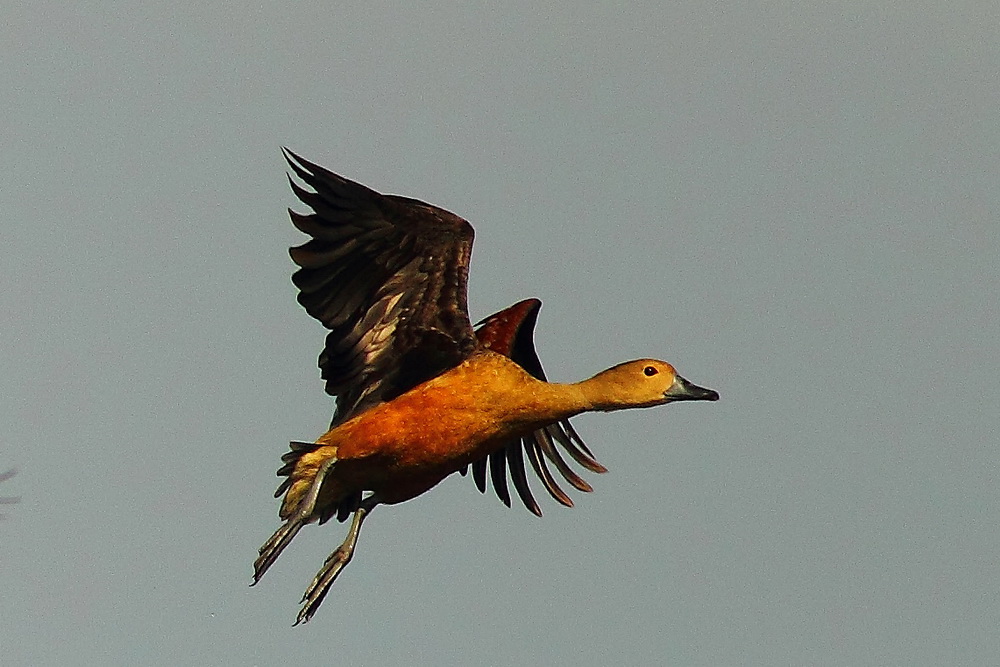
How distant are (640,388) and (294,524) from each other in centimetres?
259

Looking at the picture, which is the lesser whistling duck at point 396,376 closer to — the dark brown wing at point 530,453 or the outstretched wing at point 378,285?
the outstretched wing at point 378,285

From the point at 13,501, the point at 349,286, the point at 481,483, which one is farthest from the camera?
the point at 481,483

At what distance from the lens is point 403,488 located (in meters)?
14.0

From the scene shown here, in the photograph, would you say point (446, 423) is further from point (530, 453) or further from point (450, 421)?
point (530, 453)

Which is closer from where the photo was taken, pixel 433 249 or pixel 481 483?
pixel 433 249

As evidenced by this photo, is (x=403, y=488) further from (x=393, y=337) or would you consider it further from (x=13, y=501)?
(x=13, y=501)

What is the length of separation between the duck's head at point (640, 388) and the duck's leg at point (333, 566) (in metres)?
1.79

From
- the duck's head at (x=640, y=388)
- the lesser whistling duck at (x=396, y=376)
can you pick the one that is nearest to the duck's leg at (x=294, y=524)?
the lesser whistling duck at (x=396, y=376)

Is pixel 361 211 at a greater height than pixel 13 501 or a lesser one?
greater

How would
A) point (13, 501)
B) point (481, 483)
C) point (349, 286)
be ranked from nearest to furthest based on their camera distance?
point (13, 501), point (349, 286), point (481, 483)

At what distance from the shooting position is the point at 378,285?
1364 centimetres

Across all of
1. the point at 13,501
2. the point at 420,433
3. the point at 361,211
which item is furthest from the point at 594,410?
the point at 13,501

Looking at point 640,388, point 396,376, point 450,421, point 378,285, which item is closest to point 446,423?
point 450,421

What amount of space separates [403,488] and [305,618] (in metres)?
1.14
